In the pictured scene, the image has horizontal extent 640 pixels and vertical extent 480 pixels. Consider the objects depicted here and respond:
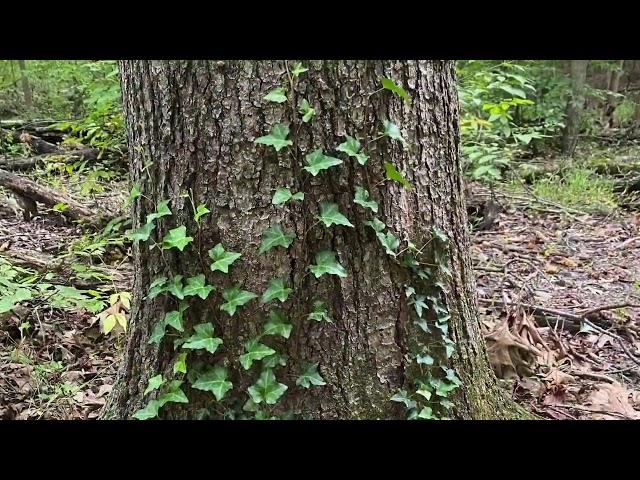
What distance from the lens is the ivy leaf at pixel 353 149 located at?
1.80 metres

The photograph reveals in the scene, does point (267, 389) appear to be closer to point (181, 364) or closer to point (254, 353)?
point (254, 353)

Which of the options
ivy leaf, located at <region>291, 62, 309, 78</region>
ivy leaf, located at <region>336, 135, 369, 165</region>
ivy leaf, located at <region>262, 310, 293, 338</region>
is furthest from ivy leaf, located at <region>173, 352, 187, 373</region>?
ivy leaf, located at <region>291, 62, 309, 78</region>

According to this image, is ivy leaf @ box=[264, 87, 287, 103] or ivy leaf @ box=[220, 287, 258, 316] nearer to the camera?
ivy leaf @ box=[264, 87, 287, 103]

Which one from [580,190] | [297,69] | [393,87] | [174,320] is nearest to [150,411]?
[174,320]

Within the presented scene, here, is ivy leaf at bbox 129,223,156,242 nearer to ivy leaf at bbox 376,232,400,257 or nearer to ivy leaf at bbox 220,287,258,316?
ivy leaf at bbox 220,287,258,316

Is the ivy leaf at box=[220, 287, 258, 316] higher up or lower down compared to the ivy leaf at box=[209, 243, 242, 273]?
lower down

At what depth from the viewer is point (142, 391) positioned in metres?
2.10

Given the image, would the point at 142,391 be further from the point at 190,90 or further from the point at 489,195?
the point at 489,195

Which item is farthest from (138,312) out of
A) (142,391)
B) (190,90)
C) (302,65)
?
(302,65)

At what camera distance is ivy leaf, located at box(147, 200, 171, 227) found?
1.89m

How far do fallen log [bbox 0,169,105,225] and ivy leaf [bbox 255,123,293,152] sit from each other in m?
3.16

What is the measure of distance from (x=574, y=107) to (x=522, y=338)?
6421 mm

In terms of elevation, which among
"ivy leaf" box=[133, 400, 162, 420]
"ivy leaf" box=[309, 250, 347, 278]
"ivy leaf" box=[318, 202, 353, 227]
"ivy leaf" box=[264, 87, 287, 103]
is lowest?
"ivy leaf" box=[133, 400, 162, 420]

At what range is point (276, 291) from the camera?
1843 mm
